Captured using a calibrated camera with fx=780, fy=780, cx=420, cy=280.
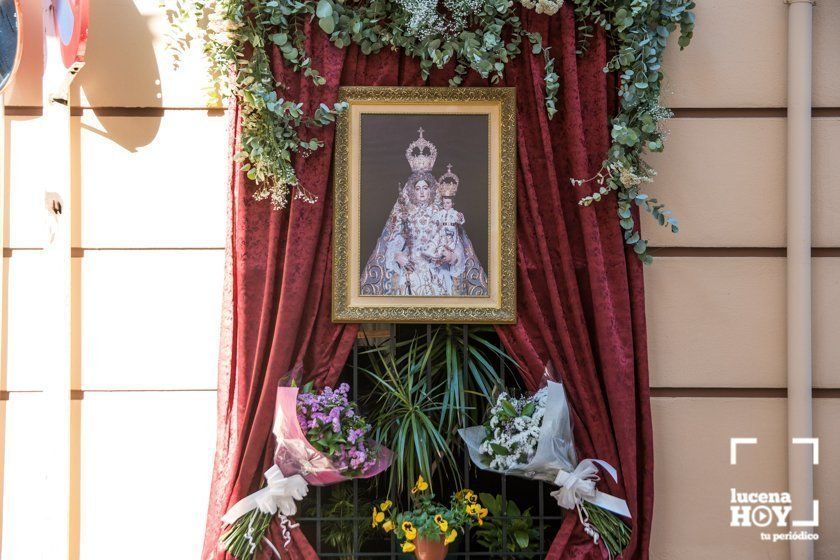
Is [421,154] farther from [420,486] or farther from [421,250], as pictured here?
[420,486]

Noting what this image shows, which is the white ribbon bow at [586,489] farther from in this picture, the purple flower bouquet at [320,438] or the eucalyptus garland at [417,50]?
the eucalyptus garland at [417,50]

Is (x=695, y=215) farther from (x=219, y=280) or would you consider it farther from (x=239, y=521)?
(x=239, y=521)

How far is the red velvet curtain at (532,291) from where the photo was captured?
326 cm

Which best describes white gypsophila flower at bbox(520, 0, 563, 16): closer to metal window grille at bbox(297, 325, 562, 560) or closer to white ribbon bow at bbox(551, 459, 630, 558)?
metal window grille at bbox(297, 325, 562, 560)

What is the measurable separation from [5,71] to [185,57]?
2.54 feet

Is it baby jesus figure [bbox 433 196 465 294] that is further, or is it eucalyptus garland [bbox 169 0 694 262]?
baby jesus figure [bbox 433 196 465 294]

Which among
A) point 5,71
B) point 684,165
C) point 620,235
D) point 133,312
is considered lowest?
point 133,312

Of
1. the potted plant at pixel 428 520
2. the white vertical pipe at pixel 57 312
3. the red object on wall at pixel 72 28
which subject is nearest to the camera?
the red object on wall at pixel 72 28

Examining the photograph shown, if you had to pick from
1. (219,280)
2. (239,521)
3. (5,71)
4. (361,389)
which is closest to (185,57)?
(5,71)

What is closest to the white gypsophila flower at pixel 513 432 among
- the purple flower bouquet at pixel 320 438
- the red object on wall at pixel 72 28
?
the purple flower bouquet at pixel 320 438

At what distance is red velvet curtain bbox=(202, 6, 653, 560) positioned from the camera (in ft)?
10.7

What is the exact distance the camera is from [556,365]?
10.9ft

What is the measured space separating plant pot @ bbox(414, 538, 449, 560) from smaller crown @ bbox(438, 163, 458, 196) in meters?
1.46

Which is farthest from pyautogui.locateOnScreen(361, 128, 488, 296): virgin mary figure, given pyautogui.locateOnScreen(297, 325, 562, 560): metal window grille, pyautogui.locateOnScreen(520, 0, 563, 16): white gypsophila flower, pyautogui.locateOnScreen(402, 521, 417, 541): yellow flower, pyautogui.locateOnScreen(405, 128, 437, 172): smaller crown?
pyautogui.locateOnScreen(402, 521, 417, 541): yellow flower
